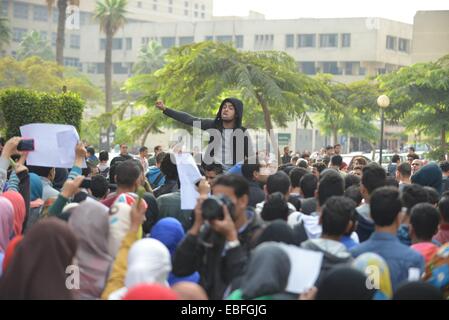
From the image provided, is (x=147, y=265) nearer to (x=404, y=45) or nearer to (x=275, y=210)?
(x=275, y=210)

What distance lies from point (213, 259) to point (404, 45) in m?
89.1

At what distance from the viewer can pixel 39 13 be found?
122062 millimetres

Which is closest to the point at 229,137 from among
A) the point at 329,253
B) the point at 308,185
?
the point at 308,185

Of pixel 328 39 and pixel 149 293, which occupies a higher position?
pixel 328 39

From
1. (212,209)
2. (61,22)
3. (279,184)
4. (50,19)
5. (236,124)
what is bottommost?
(279,184)

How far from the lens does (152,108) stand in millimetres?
25219

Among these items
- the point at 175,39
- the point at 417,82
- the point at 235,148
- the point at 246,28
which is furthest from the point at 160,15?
the point at 235,148

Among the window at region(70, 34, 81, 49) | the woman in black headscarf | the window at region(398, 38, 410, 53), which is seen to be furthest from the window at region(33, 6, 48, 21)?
the woman in black headscarf

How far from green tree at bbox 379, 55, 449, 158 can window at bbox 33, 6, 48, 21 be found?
98441 millimetres

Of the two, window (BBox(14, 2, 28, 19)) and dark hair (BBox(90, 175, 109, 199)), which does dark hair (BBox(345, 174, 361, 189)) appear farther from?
window (BBox(14, 2, 28, 19))

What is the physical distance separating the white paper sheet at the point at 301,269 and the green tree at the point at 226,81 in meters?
16.2

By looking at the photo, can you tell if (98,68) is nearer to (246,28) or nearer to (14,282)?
(246,28)

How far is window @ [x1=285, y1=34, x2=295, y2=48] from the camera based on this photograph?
92.6 m
